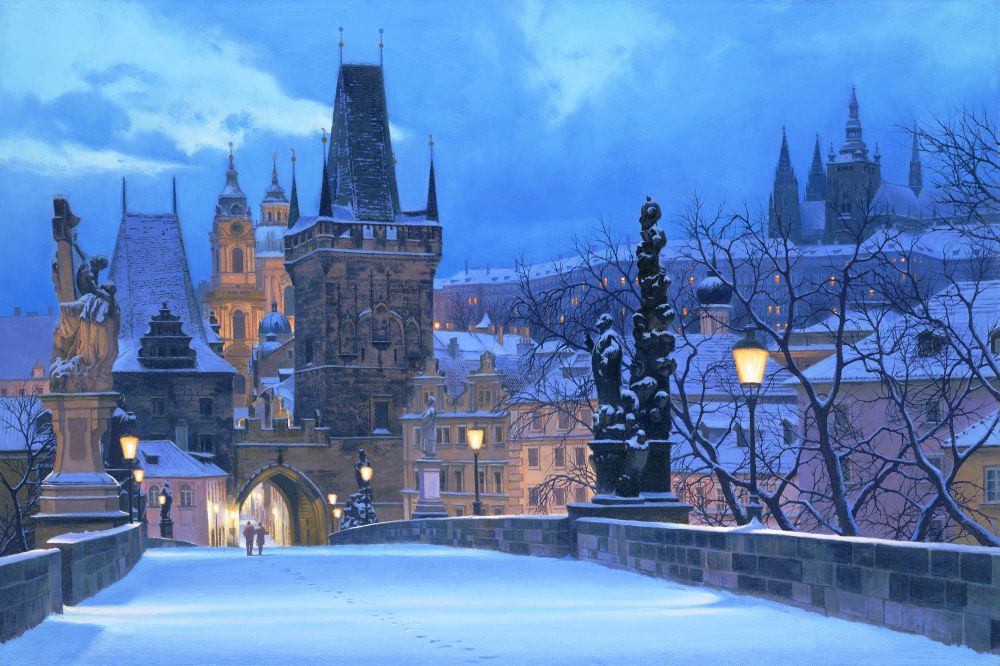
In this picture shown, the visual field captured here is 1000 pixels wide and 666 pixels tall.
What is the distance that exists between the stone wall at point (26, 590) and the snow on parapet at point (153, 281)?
2921 inches

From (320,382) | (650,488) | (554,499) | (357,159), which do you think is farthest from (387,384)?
(650,488)

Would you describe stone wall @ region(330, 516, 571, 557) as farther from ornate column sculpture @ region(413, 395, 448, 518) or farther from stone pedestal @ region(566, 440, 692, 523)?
stone pedestal @ region(566, 440, 692, 523)

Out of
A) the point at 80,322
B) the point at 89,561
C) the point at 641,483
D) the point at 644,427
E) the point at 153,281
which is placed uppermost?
the point at 153,281

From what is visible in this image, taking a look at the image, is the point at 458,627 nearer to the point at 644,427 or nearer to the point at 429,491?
the point at 644,427

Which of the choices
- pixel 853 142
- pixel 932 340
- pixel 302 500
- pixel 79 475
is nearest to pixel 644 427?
pixel 79 475

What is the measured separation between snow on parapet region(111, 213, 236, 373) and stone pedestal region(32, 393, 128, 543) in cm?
6323

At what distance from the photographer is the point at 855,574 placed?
977 centimetres

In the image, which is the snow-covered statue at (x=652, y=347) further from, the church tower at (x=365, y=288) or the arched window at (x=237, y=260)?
the arched window at (x=237, y=260)

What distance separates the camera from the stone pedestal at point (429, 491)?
35.1m

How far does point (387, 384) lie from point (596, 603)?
242 feet

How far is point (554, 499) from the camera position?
6969 centimetres

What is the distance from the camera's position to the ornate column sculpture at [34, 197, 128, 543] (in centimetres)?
2052

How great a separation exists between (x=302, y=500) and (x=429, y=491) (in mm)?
49875

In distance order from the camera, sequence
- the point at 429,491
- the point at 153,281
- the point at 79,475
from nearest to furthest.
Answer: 1. the point at 79,475
2. the point at 429,491
3. the point at 153,281
